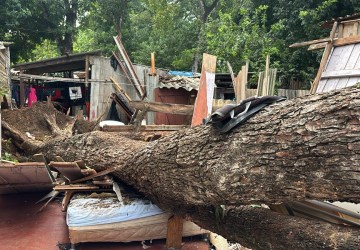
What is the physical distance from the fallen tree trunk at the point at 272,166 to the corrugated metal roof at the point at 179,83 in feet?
25.6

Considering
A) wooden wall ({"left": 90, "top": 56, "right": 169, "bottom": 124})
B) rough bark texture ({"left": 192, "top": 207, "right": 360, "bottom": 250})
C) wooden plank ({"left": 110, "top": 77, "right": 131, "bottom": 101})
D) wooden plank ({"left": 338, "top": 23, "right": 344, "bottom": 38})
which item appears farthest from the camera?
wooden plank ({"left": 110, "top": 77, "right": 131, "bottom": 101})

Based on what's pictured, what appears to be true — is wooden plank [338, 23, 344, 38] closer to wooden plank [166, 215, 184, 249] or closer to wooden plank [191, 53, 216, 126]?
wooden plank [191, 53, 216, 126]

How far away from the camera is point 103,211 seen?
170 inches

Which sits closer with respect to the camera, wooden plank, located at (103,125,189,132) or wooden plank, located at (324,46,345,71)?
wooden plank, located at (324,46,345,71)

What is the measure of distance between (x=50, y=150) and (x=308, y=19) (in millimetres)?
7731

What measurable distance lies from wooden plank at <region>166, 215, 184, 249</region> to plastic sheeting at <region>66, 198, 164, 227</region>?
219 mm

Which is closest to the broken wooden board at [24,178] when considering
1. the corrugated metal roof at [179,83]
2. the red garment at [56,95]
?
the corrugated metal roof at [179,83]

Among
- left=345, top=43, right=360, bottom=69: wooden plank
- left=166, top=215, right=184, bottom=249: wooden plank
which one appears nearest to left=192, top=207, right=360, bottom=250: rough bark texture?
left=166, top=215, right=184, bottom=249: wooden plank

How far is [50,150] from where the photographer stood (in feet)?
20.0

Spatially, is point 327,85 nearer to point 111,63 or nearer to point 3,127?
point 3,127

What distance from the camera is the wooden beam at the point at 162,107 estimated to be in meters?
5.76

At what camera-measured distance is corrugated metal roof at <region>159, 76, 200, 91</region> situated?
455 inches

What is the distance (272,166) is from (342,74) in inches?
136

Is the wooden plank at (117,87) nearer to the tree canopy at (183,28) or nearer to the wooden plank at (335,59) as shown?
the tree canopy at (183,28)
